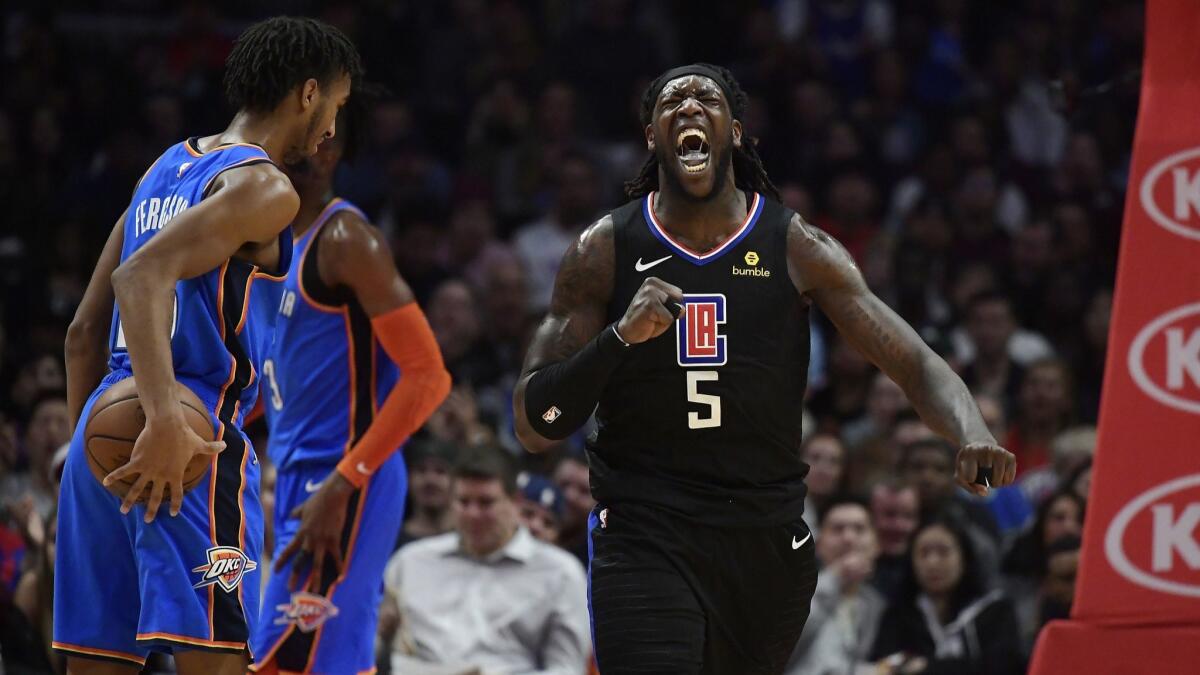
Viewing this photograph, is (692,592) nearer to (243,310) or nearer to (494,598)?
(243,310)

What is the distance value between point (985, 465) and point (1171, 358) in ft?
3.10

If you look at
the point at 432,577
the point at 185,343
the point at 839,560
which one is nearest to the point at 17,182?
the point at 432,577

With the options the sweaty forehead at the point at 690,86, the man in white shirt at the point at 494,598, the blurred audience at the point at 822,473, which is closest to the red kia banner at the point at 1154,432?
the sweaty forehead at the point at 690,86

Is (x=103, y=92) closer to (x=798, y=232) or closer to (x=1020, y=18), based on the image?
(x=1020, y=18)

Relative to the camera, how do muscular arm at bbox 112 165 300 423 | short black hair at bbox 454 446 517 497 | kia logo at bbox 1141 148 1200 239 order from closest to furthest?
muscular arm at bbox 112 165 300 423
kia logo at bbox 1141 148 1200 239
short black hair at bbox 454 446 517 497

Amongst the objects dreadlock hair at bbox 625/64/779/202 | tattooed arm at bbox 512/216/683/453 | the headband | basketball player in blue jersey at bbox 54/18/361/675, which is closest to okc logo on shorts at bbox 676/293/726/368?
tattooed arm at bbox 512/216/683/453

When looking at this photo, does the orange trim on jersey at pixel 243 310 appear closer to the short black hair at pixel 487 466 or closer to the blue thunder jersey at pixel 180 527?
the blue thunder jersey at pixel 180 527

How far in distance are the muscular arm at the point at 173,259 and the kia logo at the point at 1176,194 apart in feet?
8.45

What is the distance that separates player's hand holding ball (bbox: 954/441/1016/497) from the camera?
4.45 meters

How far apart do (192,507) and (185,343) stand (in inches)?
17.0

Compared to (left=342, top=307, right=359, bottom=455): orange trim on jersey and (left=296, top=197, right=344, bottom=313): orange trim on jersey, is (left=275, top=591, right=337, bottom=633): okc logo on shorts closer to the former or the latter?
(left=342, top=307, right=359, bottom=455): orange trim on jersey

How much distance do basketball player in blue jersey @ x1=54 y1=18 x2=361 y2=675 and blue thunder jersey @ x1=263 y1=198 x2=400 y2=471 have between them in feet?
4.20

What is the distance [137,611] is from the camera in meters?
4.51

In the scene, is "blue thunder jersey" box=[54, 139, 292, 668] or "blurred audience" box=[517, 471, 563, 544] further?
"blurred audience" box=[517, 471, 563, 544]
